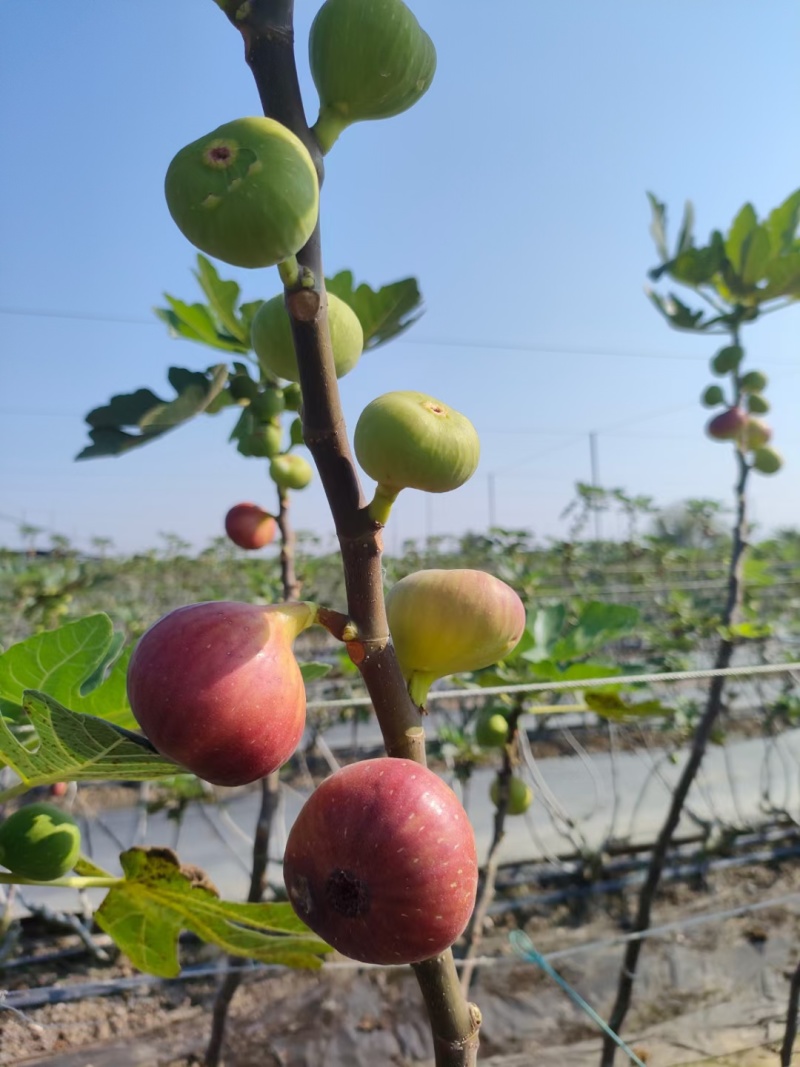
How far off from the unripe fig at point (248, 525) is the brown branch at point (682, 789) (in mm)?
1268

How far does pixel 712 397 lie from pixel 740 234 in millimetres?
550

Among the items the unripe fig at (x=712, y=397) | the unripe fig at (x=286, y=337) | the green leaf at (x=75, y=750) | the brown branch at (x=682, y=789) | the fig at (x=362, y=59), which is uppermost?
the fig at (x=362, y=59)

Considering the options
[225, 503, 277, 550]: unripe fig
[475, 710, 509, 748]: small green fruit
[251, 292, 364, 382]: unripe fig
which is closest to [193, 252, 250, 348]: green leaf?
[225, 503, 277, 550]: unripe fig

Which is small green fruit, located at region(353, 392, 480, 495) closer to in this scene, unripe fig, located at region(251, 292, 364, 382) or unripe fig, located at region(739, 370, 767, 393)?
unripe fig, located at region(251, 292, 364, 382)

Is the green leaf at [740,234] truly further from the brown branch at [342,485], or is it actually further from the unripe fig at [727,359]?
the brown branch at [342,485]

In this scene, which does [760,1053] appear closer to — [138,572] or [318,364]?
[318,364]

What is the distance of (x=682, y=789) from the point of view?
1862mm

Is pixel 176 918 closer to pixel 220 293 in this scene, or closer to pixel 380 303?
pixel 380 303

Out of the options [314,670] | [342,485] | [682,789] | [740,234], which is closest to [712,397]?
[740,234]

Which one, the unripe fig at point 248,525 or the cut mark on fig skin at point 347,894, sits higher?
the unripe fig at point 248,525

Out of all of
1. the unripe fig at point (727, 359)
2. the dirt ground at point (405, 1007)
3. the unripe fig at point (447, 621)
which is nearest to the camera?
the unripe fig at point (447, 621)

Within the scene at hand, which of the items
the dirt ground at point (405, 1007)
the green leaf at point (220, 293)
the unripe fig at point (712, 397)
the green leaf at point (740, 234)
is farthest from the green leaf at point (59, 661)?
the unripe fig at point (712, 397)

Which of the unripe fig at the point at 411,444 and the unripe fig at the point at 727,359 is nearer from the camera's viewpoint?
the unripe fig at the point at 411,444

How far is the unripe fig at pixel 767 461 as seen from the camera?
2.23 m
